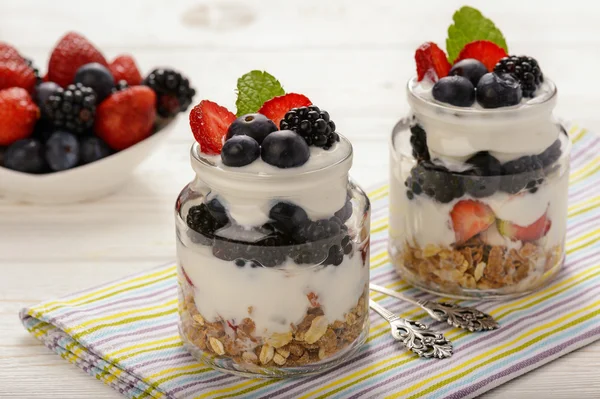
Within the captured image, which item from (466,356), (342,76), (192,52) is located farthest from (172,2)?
(466,356)

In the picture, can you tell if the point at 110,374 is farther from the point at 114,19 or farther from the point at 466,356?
the point at 114,19

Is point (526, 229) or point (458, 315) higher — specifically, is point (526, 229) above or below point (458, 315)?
above

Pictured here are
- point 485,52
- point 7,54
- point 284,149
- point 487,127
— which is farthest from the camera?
point 7,54

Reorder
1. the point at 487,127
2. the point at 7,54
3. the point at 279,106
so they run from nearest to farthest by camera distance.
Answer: the point at 279,106 → the point at 487,127 → the point at 7,54

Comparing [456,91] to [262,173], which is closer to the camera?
[262,173]

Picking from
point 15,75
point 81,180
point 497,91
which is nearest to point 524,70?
point 497,91

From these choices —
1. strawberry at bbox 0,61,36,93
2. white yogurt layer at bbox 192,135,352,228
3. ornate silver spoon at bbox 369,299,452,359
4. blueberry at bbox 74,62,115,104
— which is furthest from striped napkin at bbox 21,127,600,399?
strawberry at bbox 0,61,36,93

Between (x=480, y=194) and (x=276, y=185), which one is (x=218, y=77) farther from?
(x=276, y=185)

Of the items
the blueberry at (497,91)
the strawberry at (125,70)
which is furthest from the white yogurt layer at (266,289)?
the strawberry at (125,70)
